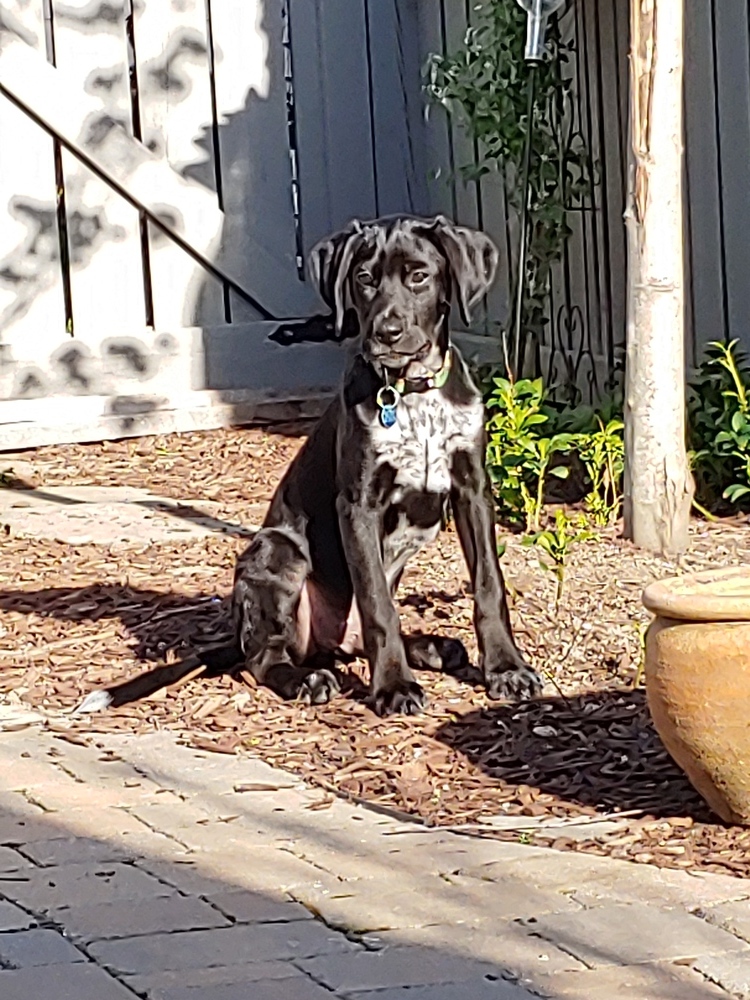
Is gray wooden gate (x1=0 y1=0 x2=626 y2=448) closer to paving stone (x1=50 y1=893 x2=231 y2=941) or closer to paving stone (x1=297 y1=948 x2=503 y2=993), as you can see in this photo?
paving stone (x1=50 y1=893 x2=231 y2=941)

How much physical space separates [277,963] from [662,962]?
0.65m

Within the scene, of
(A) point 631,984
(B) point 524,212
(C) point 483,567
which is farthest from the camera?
(B) point 524,212

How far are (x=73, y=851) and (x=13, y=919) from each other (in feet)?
1.28

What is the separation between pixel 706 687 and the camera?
11.4ft

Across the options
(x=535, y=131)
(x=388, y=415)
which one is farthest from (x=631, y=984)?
(x=535, y=131)

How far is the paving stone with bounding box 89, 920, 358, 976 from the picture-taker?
9.83ft

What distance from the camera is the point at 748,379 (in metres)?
6.66

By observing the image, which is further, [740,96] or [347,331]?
[740,96]

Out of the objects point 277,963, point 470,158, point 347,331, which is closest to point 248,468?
point 470,158

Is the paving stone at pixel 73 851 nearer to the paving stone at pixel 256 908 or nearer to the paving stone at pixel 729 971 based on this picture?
the paving stone at pixel 256 908

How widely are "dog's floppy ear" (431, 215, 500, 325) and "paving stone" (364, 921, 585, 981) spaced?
6.65 ft

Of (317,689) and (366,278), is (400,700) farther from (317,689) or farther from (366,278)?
(366,278)

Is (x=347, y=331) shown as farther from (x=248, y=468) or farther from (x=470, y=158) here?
(x=470, y=158)

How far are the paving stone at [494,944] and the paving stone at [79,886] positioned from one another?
526 millimetres
